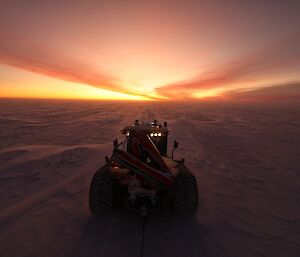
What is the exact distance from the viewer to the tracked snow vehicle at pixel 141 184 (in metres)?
4.77

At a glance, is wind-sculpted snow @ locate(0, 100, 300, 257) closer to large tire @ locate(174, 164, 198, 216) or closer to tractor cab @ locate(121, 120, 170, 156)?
large tire @ locate(174, 164, 198, 216)

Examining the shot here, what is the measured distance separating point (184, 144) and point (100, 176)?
11.0m

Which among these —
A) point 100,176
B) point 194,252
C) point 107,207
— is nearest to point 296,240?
point 194,252

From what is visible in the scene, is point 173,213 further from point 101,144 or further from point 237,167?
point 101,144

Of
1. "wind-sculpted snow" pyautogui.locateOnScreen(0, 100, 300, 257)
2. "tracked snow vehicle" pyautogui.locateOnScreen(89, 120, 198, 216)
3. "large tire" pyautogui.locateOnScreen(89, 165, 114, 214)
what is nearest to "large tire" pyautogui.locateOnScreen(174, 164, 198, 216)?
"tracked snow vehicle" pyautogui.locateOnScreen(89, 120, 198, 216)

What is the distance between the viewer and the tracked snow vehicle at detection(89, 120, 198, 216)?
15.7 ft

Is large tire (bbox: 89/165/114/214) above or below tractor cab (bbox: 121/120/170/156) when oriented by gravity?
below

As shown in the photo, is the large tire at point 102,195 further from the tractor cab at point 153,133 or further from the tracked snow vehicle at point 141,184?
the tractor cab at point 153,133

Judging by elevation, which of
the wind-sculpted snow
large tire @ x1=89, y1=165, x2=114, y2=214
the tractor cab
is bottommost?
the wind-sculpted snow

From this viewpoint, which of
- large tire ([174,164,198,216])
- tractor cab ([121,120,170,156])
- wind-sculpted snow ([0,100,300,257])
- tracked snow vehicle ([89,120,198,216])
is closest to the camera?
wind-sculpted snow ([0,100,300,257])

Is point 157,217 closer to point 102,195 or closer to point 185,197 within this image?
point 185,197

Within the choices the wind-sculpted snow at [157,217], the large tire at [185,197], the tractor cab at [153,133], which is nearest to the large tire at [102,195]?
the wind-sculpted snow at [157,217]

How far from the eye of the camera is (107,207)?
5.38 metres

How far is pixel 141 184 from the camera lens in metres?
5.10
